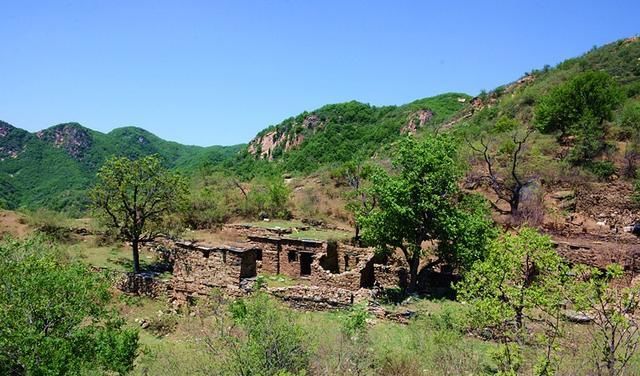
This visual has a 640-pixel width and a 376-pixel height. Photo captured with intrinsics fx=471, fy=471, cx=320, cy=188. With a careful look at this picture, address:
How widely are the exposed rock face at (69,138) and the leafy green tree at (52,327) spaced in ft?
259

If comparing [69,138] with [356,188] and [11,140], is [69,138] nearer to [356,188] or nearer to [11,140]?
[11,140]

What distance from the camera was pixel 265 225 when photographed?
24781mm

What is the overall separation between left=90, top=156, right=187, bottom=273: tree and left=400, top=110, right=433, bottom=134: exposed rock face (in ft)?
148

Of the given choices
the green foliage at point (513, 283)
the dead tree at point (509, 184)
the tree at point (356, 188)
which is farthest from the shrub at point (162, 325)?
the dead tree at point (509, 184)

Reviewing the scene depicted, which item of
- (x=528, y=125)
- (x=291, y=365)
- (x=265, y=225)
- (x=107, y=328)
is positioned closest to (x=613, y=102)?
(x=528, y=125)

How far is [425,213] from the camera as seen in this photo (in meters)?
16.6

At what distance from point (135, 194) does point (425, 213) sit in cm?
1158

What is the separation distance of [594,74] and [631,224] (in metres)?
11.0

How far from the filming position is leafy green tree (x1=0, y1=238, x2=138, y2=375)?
898cm

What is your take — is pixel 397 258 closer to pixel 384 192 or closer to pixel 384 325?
pixel 384 192

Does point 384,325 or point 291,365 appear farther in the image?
point 384,325

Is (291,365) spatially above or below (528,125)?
below

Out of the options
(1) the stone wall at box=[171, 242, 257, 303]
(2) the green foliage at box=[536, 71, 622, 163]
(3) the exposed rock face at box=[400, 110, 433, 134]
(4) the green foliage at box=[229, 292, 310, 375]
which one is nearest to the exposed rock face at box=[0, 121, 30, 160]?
(3) the exposed rock face at box=[400, 110, 433, 134]

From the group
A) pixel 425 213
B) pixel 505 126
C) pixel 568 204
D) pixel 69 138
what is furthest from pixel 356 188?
pixel 69 138
